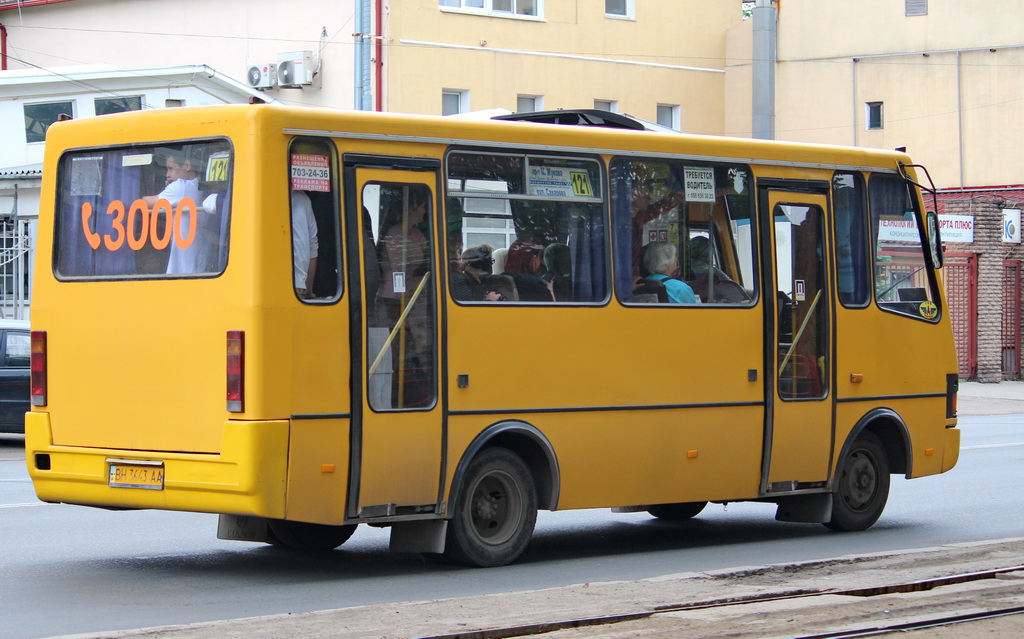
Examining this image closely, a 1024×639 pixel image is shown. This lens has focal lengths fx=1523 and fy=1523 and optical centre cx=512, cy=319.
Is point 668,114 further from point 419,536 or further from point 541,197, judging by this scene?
point 419,536

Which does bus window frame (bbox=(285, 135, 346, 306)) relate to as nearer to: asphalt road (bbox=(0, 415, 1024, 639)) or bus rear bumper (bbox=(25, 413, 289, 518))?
bus rear bumper (bbox=(25, 413, 289, 518))

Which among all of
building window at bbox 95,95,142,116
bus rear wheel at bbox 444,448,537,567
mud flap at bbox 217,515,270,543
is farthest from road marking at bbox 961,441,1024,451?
building window at bbox 95,95,142,116

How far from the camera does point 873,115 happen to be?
41.8 m

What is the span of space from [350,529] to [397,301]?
2.06 metres

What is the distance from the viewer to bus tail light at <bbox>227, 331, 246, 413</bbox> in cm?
833

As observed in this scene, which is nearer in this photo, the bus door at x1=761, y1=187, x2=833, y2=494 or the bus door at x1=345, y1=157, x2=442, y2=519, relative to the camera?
the bus door at x1=345, y1=157, x2=442, y2=519

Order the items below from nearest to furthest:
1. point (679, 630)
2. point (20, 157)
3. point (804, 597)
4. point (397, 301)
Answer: point (679, 630)
point (804, 597)
point (397, 301)
point (20, 157)

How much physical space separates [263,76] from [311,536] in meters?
28.1

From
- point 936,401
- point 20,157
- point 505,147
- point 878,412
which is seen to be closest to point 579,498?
point 505,147

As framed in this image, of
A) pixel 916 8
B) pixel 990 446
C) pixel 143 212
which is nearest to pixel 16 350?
pixel 143 212

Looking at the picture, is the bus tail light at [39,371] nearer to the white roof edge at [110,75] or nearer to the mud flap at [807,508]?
the mud flap at [807,508]

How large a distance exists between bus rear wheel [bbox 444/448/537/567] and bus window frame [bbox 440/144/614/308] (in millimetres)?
1004

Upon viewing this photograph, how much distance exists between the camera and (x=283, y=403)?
8.38m

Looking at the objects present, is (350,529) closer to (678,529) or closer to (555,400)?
(555,400)
